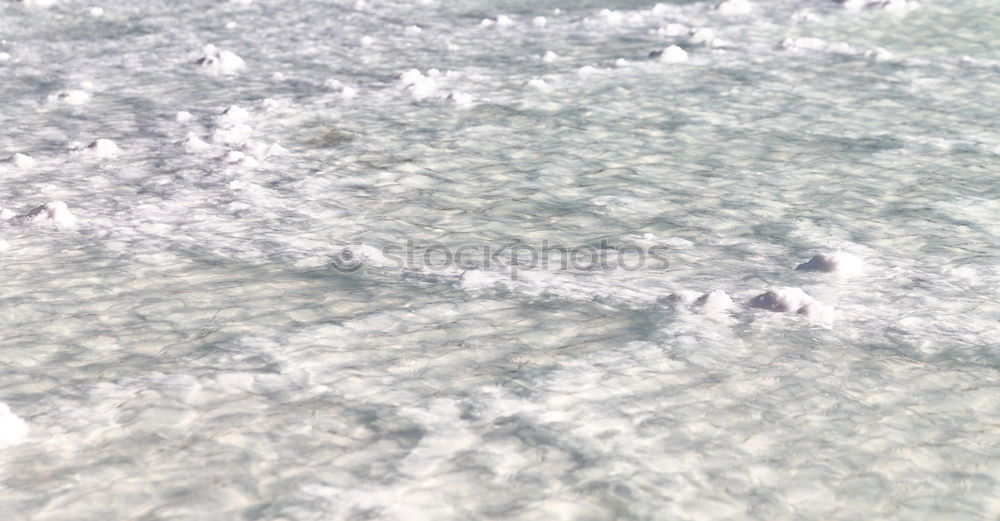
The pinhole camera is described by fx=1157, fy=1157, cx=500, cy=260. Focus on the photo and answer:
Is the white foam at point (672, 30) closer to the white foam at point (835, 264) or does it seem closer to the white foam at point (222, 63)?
the white foam at point (222, 63)

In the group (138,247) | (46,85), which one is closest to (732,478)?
(138,247)

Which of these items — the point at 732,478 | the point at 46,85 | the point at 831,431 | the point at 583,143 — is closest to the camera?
the point at 732,478

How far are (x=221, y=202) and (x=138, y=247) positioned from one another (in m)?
0.52

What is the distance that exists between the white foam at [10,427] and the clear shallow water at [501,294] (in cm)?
3

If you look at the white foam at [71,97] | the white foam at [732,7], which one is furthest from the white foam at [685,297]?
the white foam at [732,7]

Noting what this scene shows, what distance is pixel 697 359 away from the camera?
2.94 metres

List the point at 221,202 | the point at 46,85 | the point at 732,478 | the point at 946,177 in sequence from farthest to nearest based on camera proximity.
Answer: the point at 46,85, the point at 946,177, the point at 221,202, the point at 732,478

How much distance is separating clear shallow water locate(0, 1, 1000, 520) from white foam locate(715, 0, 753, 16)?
50.0 inches

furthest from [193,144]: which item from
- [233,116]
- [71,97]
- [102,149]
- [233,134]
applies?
[71,97]

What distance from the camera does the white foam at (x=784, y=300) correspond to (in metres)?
3.19

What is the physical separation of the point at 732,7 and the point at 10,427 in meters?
6.26

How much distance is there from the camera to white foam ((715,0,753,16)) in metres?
7.77

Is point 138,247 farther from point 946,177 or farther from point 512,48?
point 512,48

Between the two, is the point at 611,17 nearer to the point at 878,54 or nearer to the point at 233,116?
Result: the point at 878,54
